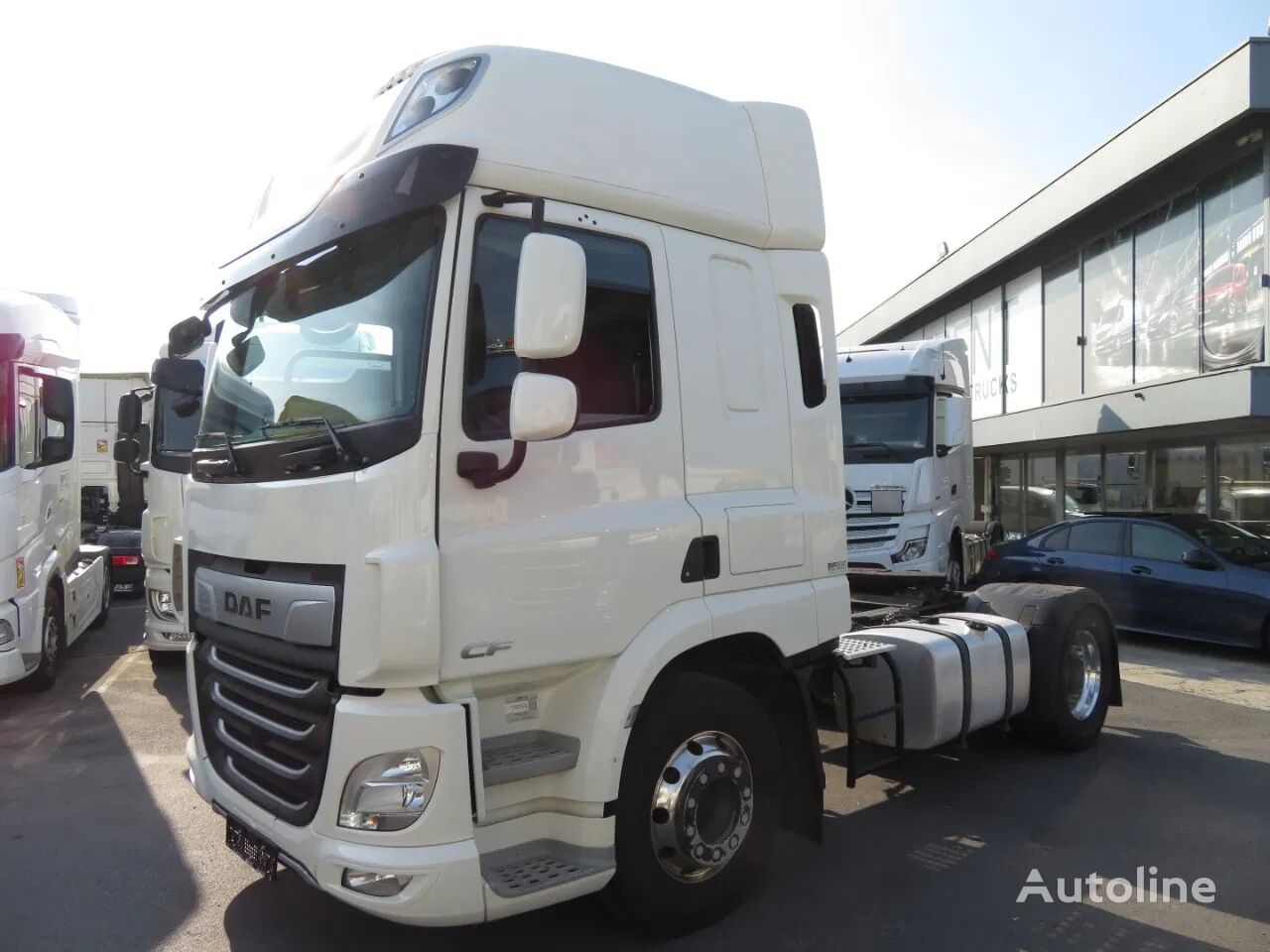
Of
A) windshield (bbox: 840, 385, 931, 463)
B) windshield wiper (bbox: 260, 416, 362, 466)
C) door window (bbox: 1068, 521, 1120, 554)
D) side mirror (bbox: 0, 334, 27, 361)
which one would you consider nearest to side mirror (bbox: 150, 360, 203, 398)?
windshield wiper (bbox: 260, 416, 362, 466)

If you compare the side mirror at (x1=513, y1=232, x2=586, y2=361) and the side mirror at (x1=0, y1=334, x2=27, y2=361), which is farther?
the side mirror at (x1=0, y1=334, x2=27, y2=361)

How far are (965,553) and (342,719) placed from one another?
1115 centimetres

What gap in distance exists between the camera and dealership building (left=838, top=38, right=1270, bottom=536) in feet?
40.7

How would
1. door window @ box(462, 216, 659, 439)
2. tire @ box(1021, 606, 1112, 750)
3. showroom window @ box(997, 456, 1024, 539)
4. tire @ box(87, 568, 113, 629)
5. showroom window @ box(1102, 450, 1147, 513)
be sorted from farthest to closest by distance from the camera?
showroom window @ box(997, 456, 1024, 539), showroom window @ box(1102, 450, 1147, 513), tire @ box(87, 568, 113, 629), tire @ box(1021, 606, 1112, 750), door window @ box(462, 216, 659, 439)

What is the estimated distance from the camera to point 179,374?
456cm

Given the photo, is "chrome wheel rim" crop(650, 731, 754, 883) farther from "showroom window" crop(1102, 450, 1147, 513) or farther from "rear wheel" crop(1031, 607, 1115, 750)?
"showroom window" crop(1102, 450, 1147, 513)

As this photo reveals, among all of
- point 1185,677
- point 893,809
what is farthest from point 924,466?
point 893,809

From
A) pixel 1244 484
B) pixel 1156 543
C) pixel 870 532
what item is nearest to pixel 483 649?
pixel 870 532

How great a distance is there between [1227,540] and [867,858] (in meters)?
7.94

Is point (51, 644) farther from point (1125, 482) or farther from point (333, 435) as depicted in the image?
point (1125, 482)

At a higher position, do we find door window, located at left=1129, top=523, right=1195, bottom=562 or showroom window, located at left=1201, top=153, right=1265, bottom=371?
showroom window, located at left=1201, top=153, right=1265, bottom=371

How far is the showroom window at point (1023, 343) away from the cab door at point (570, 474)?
18065mm

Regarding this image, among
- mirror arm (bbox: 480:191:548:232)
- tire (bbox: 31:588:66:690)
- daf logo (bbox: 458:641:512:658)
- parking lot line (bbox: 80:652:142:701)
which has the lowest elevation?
parking lot line (bbox: 80:652:142:701)

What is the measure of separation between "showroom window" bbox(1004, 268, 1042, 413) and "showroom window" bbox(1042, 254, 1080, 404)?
416 millimetres
